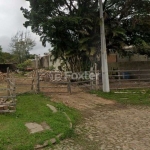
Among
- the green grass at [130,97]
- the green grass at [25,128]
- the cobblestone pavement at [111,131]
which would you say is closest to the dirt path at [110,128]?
the cobblestone pavement at [111,131]

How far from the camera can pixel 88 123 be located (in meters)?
6.79

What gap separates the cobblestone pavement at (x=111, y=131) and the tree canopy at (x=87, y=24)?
21.6 ft

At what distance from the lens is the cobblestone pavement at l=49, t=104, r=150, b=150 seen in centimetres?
490

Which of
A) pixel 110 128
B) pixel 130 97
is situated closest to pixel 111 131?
pixel 110 128

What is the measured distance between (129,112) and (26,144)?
4.69 m

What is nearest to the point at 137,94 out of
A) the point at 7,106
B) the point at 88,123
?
the point at 88,123

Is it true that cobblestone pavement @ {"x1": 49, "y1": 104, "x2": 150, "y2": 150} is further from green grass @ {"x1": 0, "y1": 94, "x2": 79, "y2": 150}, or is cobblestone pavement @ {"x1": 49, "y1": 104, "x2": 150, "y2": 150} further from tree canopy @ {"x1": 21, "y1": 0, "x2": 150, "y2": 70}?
tree canopy @ {"x1": 21, "y1": 0, "x2": 150, "y2": 70}

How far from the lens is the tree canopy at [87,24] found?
13.7 m

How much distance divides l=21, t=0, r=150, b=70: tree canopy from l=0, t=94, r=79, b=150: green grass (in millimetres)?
6882

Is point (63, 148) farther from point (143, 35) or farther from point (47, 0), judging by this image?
point (143, 35)

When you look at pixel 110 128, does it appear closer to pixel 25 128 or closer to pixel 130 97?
pixel 25 128

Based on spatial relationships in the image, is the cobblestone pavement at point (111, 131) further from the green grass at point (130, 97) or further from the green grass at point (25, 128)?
the green grass at point (130, 97)

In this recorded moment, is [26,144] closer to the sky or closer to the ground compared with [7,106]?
closer to the ground

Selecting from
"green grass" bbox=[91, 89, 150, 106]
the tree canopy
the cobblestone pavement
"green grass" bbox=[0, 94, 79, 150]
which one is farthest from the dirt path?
the tree canopy
